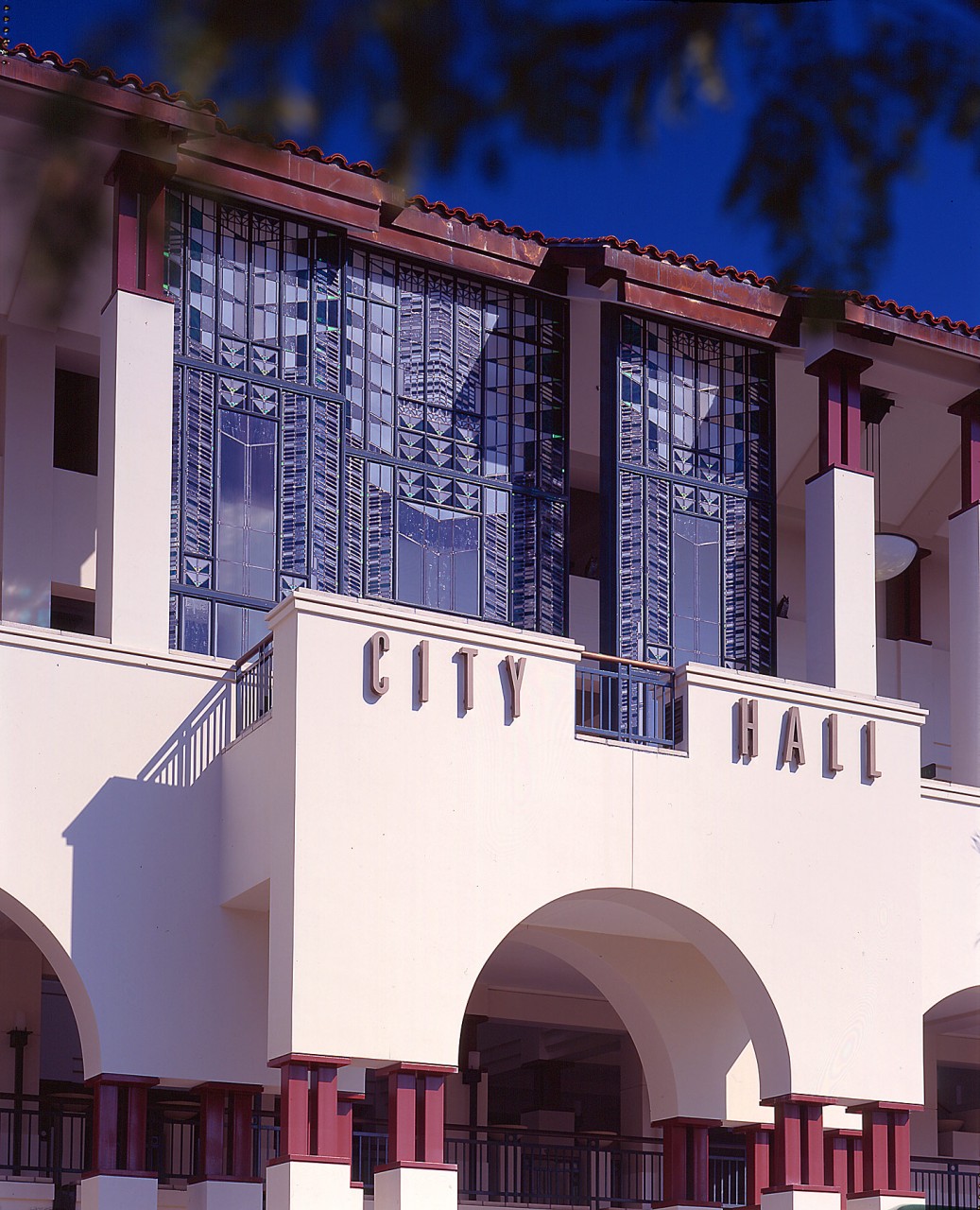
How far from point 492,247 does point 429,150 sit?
13194mm

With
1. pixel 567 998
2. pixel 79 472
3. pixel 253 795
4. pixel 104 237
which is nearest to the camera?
pixel 104 237

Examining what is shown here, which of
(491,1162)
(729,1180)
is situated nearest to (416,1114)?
(491,1162)

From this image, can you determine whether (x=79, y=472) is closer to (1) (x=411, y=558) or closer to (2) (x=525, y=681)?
(1) (x=411, y=558)

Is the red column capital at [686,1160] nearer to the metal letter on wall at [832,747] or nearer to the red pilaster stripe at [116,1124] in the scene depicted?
the metal letter on wall at [832,747]

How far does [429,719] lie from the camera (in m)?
12.6

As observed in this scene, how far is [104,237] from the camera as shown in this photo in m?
2.48

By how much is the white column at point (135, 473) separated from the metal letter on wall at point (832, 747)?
5039 mm

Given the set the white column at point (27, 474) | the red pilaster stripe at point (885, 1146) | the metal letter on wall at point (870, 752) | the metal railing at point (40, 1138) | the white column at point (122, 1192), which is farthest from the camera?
the white column at point (27, 474)

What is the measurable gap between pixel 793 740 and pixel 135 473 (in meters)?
5.26

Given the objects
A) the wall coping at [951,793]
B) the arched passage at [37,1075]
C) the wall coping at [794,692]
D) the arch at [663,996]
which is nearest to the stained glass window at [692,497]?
the wall coping at [794,692]

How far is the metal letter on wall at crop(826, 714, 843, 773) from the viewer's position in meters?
14.2

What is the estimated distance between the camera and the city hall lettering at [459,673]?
12336 mm

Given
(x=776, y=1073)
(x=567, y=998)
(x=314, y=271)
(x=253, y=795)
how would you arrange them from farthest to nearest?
(x=567, y=998) → (x=314, y=271) → (x=776, y=1073) → (x=253, y=795)

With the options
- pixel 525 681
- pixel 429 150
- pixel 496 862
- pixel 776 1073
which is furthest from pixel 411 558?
pixel 429 150
